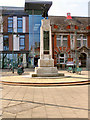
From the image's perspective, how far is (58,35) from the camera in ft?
145

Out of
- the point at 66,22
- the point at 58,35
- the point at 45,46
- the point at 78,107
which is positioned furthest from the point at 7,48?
the point at 78,107

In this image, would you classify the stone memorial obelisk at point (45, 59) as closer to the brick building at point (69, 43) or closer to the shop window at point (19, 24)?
the brick building at point (69, 43)

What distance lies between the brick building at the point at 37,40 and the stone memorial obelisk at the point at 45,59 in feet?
81.5

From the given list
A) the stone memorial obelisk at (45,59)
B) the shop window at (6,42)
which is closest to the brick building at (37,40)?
the shop window at (6,42)

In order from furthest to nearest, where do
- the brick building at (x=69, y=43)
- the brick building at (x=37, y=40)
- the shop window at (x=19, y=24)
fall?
the shop window at (x=19, y=24) → the brick building at (x=37, y=40) → the brick building at (x=69, y=43)

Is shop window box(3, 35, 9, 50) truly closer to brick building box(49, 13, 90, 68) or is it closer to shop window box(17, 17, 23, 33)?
shop window box(17, 17, 23, 33)

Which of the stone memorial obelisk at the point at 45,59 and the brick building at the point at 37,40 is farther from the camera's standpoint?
the brick building at the point at 37,40

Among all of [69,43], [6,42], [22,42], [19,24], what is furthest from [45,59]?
[19,24]

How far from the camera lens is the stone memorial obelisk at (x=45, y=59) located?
654 inches

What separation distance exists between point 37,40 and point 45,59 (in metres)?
28.8

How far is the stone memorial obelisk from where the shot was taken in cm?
1662

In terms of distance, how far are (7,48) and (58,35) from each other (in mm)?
15994

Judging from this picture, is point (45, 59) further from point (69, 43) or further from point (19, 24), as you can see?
point (19, 24)

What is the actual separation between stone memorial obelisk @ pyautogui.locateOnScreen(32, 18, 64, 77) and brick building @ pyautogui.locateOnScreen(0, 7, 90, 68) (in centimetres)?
2486
